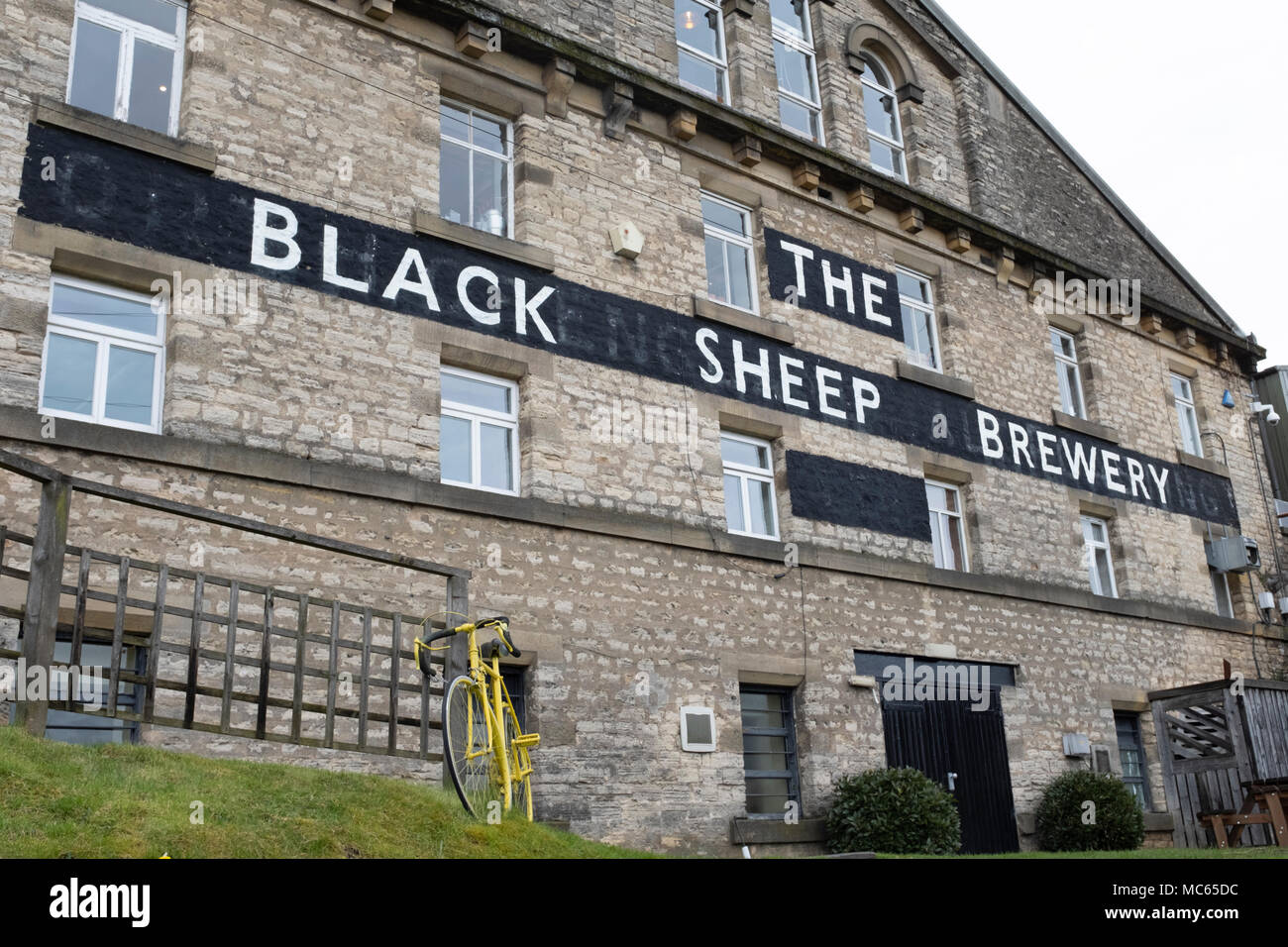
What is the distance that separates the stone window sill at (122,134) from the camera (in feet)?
33.8

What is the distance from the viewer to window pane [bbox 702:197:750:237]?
15.3m

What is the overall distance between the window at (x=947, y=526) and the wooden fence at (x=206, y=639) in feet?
25.0

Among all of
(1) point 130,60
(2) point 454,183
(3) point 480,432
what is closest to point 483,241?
(2) point 454,183

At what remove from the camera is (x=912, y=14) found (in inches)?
771

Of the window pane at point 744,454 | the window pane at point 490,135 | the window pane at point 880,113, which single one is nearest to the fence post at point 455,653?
the window pane at point 744,454

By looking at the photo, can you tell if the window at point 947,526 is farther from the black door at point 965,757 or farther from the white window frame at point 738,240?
the white window frame at point 738,240

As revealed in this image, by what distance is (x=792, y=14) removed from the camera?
17.9m

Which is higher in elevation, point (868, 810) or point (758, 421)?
point (758, 421)

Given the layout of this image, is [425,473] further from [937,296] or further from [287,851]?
[937,296]

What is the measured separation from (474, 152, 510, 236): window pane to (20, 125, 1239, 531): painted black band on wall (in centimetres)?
71

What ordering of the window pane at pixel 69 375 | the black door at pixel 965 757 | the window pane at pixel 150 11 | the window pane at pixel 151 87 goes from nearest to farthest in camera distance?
the window pane at pixel 69 375, the window pane at pixel 151 87, the window pane at pixel 150 11, the black door at pixel 965 757

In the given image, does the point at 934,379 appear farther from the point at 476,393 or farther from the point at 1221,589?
the point at 1221,589

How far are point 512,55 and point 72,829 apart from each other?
34.1 ft
